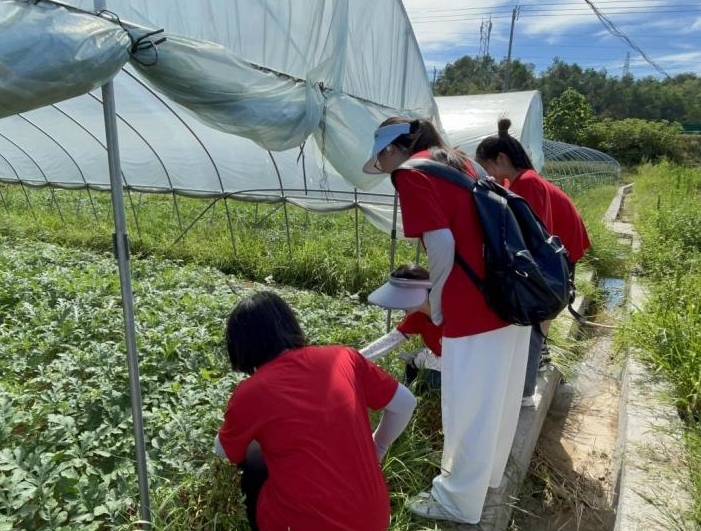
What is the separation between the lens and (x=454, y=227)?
181cm

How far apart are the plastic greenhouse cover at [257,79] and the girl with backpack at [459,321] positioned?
0.67 m

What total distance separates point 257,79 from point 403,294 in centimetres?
117

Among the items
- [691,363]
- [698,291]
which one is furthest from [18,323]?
[698,291]

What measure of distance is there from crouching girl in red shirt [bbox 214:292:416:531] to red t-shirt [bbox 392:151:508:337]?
45 cm

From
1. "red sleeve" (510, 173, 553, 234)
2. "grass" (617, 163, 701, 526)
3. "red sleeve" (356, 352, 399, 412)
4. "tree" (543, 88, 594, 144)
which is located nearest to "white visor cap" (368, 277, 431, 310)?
"red sleeve" (356, 352, 399, 412)

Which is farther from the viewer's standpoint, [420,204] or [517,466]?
[517,466]

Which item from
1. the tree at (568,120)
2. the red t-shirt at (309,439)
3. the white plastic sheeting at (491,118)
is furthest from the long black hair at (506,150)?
the tree at (568,120)

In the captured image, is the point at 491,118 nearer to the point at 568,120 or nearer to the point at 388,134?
the point at 388,134

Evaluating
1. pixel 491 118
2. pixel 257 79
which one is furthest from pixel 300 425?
pixel 491 118

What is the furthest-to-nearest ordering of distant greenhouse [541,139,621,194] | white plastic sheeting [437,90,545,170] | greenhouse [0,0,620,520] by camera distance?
distant greenhouse [541,139,621,194] → white plastic sheeting [437,90,545,170] → greenhouse [0,0,620,520]

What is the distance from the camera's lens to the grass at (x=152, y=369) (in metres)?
2.05

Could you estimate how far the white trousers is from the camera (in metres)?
1.87

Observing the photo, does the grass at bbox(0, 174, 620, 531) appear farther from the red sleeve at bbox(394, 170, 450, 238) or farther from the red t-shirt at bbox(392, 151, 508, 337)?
the red sleeve at bbox(394, 170, 450, 238)

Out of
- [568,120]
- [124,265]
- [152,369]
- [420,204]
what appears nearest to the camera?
[420,204]
